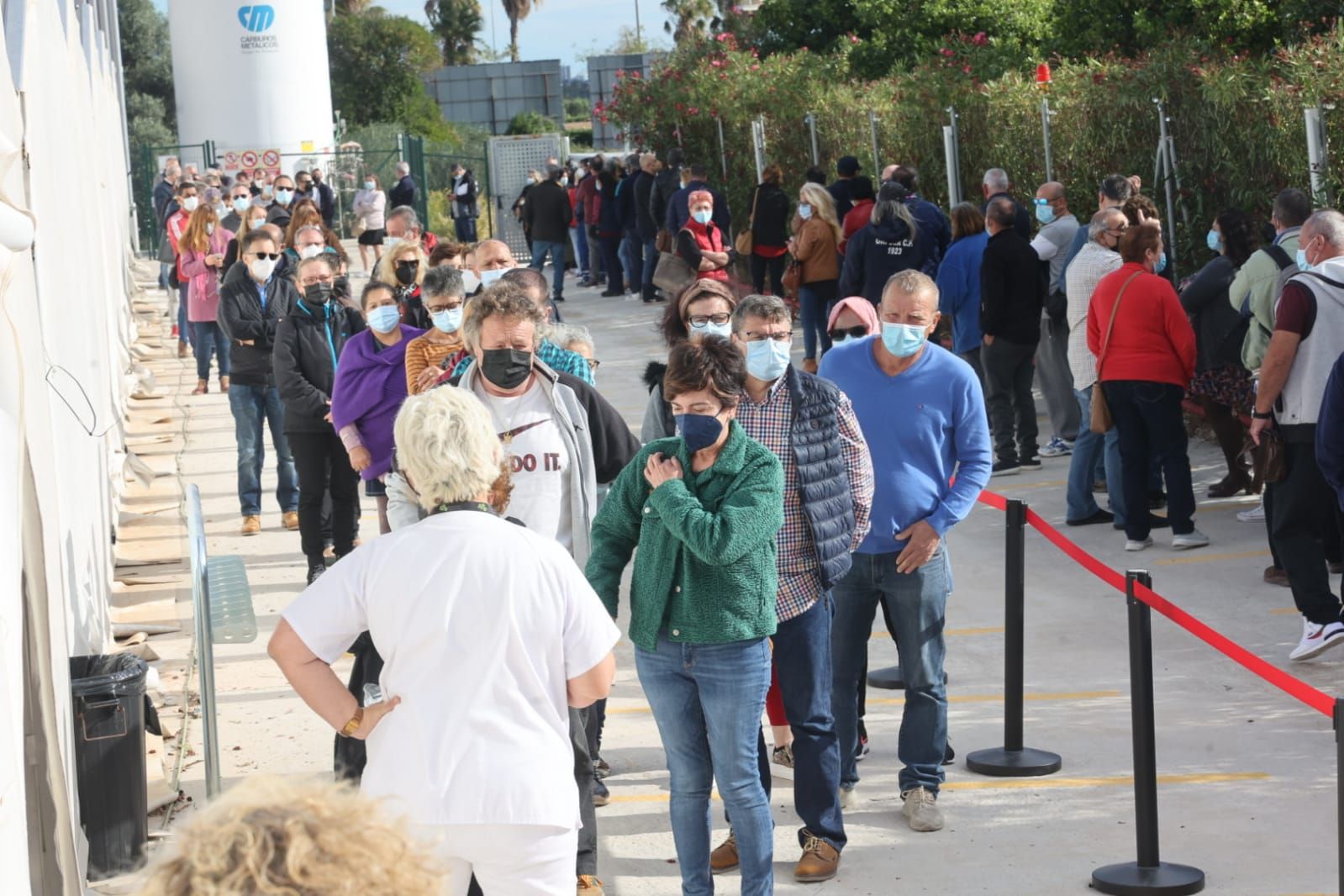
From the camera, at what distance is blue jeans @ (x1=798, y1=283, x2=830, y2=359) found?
16094 millimetres

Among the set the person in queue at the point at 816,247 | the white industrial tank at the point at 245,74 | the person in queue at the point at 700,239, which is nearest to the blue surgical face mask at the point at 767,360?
the person in queue at the point at 816,247

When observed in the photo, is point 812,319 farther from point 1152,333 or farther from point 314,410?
point 314,410

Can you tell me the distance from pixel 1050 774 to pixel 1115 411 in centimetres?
356

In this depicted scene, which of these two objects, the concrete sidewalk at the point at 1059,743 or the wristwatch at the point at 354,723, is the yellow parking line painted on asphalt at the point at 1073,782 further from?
the wristwatch at the point at 354,723

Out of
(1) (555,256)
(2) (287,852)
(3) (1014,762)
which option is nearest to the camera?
(2) (287,852)

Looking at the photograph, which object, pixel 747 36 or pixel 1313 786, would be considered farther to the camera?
pixel 747 36

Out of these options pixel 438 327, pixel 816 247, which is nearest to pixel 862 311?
pixel 438 327

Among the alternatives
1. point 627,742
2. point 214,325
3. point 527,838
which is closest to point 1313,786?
point 627,742

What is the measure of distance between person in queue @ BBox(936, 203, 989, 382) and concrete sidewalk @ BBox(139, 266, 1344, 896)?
224cm

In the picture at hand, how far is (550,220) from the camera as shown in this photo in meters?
23.8

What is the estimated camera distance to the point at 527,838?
3.95 m

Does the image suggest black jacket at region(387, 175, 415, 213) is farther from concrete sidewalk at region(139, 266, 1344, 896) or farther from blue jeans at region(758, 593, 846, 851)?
blue jeans at region(758, 593, 846, 851)

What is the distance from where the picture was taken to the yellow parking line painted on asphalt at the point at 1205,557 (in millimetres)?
9914

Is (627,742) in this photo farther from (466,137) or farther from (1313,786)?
(466,137)
